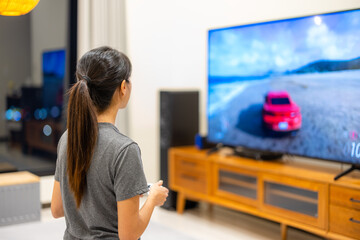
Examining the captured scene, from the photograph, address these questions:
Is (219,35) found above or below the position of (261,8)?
below

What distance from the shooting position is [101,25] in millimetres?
4465

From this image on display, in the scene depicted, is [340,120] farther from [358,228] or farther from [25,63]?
[25,63]

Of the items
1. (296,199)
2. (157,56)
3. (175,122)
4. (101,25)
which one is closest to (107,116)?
(296,199)

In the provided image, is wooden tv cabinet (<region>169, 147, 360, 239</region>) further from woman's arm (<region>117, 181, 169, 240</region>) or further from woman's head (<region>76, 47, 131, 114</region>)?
woman's head (<region>76, 47, 131, 114</region>)

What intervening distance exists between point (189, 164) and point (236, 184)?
56 cm

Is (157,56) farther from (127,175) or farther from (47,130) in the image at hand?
(127,175)

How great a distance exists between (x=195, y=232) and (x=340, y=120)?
1.49 metres

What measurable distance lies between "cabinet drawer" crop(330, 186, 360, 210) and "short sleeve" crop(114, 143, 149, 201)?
1921 millimetres

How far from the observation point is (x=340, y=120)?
2.96m

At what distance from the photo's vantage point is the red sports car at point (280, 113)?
3285 millimetres

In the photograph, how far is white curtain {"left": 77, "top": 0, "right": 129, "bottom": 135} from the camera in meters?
4.40

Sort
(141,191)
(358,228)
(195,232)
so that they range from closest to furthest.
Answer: (141,191) → (358,228) → (195,232)

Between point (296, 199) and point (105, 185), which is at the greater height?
point (105, 185)

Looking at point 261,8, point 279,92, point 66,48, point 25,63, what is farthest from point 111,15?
point 279,92
